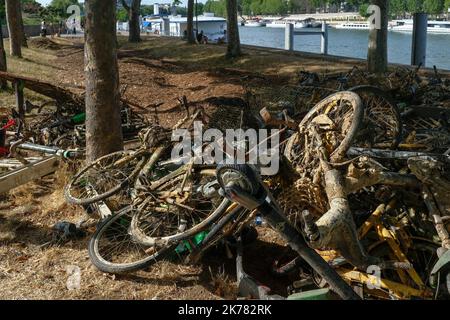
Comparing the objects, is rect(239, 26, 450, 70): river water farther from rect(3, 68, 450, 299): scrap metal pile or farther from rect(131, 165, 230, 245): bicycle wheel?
rect(131, 165, 230, 245): bicycle wheel

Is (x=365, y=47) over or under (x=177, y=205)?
over

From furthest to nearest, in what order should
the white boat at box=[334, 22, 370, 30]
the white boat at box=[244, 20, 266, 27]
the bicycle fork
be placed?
the white boat at box=[244, 20, 266, 27] → the white boat at box=[334, 22, 370, 30] → the bicycle fork

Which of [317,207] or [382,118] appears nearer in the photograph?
[317,207]

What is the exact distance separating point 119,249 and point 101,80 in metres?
2.30

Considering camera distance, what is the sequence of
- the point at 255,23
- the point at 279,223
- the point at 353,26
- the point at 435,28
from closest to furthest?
1. the point at 279,223
2. the point at 435,28
3. the point at 353,26
4. the point at 255,23

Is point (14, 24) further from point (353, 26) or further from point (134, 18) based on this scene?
point (353, 26)

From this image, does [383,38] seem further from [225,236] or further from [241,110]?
[225,236]

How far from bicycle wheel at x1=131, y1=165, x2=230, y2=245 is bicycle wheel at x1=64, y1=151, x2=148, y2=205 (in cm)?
74

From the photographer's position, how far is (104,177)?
572cm

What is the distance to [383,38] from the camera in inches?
563

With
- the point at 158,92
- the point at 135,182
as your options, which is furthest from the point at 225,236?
the point at 158,92

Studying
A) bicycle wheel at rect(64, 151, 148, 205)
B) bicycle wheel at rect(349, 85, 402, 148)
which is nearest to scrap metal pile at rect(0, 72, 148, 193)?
bicycle wheel at rect(64, 151, 148, 205)

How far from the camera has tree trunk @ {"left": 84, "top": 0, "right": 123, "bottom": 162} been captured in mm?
6121

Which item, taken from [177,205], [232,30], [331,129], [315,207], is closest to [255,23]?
[232,30]
